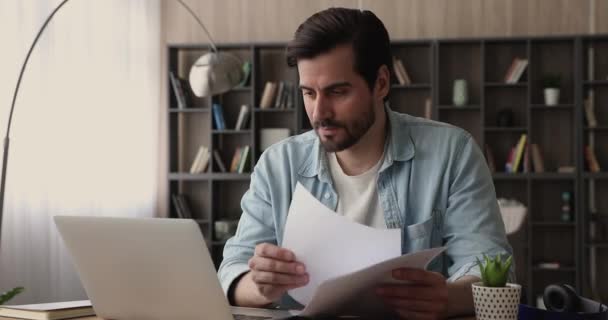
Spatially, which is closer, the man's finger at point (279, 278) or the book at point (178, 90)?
the man's finger at point (279, 278)

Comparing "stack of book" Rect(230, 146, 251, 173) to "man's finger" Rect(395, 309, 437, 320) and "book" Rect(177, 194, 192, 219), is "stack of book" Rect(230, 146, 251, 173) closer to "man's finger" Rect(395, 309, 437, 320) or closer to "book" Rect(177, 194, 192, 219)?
"book" Rect(177, 194, 192, 219)

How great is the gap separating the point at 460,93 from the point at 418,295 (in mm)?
4765

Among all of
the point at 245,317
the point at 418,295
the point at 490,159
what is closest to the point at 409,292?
the point at 418,295

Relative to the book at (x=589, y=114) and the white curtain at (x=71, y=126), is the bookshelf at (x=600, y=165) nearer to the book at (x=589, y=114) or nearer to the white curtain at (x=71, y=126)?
the book at (x=589, y=114)

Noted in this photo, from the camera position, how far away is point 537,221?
623 cm

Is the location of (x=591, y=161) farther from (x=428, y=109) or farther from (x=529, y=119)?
(x=428, y=109)

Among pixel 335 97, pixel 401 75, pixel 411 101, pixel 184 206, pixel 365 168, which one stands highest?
A: pixel 401 75

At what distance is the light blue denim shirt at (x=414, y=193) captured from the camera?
6.39 feet

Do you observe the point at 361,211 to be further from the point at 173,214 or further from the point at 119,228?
the point at 173,214

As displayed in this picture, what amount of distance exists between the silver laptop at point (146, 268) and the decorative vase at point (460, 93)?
185 inches

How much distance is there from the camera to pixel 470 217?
1.95m

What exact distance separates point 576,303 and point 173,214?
213 inches

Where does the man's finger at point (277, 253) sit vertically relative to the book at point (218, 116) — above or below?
below

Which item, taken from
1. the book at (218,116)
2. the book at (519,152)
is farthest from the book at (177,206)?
the book at (519,152)
